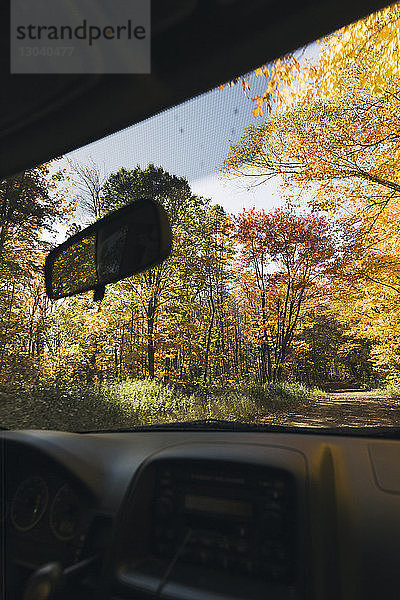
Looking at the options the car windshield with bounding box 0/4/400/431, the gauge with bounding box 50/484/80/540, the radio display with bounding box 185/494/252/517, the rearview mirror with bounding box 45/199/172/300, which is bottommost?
the gauge with bounding box 50/484/80/540

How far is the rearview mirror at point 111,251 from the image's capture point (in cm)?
136

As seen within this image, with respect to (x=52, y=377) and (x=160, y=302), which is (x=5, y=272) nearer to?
(x=52, y=377)

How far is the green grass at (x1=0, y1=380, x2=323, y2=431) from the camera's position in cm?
741

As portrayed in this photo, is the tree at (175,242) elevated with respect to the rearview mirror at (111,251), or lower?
elevated

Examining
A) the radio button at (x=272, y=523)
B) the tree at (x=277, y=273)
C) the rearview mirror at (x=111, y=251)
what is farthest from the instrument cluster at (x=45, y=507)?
the tree at (x=277, y=273)

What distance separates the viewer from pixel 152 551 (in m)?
1.44

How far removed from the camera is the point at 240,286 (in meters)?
10.1

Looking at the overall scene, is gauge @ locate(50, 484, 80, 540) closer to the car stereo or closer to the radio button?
the car stereo

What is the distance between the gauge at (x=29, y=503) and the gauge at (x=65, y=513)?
0.08 m

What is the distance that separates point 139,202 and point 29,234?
24.5ft

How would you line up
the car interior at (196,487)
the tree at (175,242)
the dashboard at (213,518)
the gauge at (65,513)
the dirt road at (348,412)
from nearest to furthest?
1. the car interior at (196,487)
2. the dashboard at (213,518)
3. the gauge at (65,513)
4. the dirt road at (348,412)
5. the tree at (175,242)

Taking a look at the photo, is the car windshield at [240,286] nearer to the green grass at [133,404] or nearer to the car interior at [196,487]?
the green grass at [133,404]

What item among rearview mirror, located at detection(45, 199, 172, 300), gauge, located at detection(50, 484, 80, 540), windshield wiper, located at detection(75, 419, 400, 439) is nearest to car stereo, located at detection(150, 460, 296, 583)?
gauge, located at detection(50, 484, 80, 540)

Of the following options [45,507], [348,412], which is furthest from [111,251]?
[348,412]
